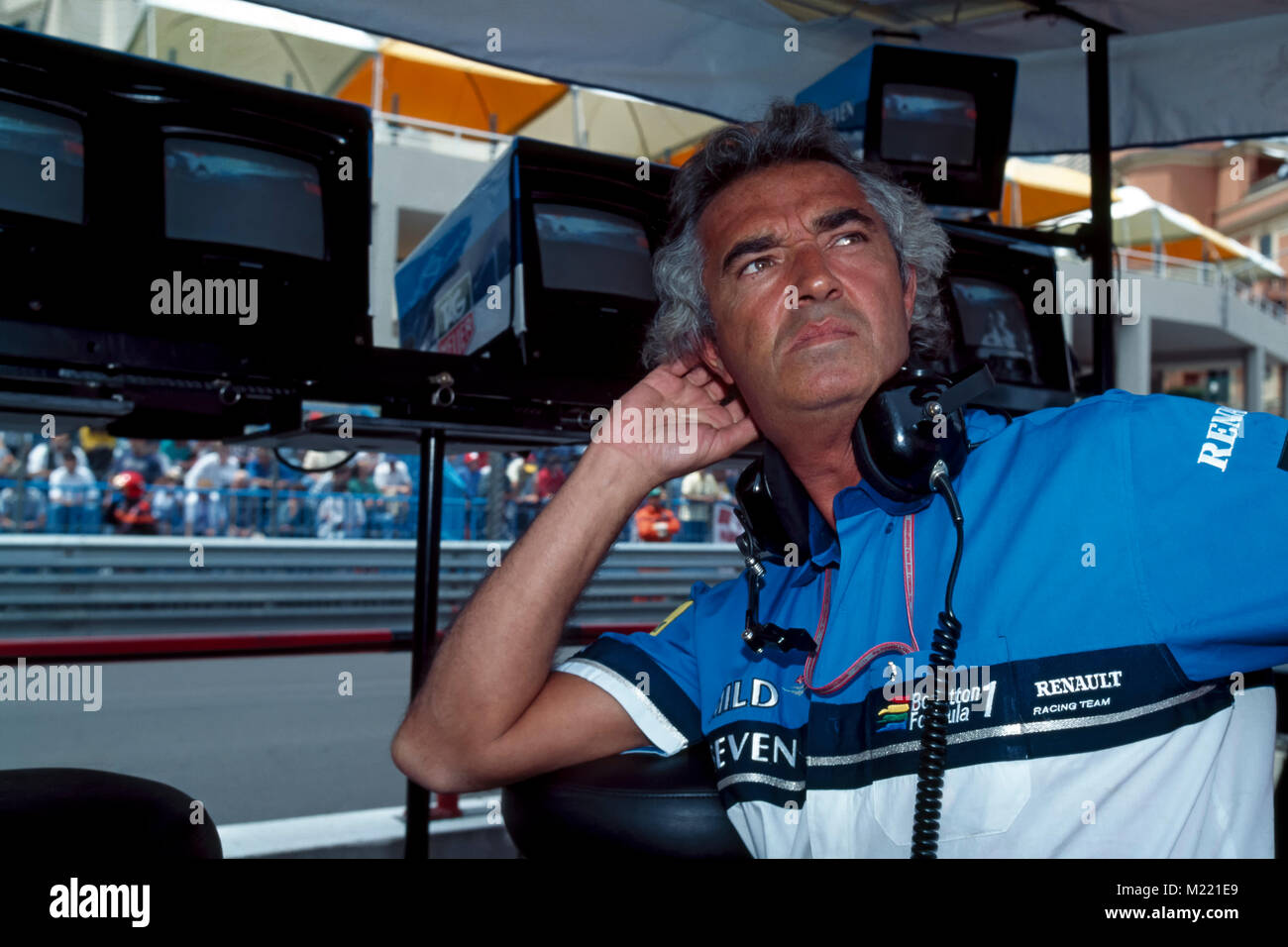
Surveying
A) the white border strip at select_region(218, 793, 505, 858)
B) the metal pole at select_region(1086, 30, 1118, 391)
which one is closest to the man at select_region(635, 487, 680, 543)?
the white border strip at select_region(218, 793, 505, 858)

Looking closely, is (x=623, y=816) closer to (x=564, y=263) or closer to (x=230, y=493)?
(x=564, y=263)

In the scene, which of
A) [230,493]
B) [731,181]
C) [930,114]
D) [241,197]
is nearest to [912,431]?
[731,181]

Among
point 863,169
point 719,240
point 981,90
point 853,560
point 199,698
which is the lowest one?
point 199,698

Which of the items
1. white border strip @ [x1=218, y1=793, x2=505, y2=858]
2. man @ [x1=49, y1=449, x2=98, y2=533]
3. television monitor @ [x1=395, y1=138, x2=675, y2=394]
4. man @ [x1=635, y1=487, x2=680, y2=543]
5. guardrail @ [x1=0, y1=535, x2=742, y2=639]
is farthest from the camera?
man @ [x1=635, y1=487, x2=680, y2=543]

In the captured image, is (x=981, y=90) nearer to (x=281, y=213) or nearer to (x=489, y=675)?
(x=281, y=213)

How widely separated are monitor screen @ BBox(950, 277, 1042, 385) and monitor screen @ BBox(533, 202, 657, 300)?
26.8 inches

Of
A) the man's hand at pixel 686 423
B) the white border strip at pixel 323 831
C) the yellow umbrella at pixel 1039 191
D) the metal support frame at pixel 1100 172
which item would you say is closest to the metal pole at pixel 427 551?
the man's hand at pixel 686 423

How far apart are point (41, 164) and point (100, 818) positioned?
0.84 metres

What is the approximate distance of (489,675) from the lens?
111 centimetres

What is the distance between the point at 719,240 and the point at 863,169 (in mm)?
279

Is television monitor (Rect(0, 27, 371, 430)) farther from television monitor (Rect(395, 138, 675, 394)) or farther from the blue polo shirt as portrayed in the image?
the blue polo shirt

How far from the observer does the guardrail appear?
18.7ft

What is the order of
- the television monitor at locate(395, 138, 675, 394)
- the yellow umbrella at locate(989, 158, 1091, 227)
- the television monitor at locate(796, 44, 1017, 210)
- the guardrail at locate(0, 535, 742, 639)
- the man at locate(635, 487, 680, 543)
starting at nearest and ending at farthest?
the television monitor at locate(395, 138, 675, 394)
the television monitor at locate(796, 44, 1017, 210)
the guardrail at locate(0, 535, 742, 639)
the man at locate(635, 487, 680, 543)
the yellow umbrella at locate(989, 158, 1091, 227)
